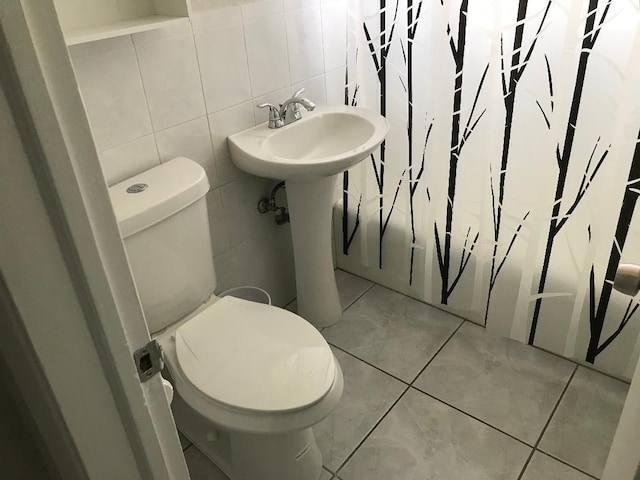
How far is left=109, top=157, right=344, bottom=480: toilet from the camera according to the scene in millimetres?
1311

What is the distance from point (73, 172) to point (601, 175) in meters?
1.51

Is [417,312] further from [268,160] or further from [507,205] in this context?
[268,160]

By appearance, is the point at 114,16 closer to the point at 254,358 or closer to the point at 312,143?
the point at 312,143

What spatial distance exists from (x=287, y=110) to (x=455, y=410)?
44.8 inches

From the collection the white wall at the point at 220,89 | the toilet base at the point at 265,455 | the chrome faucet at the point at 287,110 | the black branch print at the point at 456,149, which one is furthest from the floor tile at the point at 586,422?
the chrome faucet at the point at 287,110

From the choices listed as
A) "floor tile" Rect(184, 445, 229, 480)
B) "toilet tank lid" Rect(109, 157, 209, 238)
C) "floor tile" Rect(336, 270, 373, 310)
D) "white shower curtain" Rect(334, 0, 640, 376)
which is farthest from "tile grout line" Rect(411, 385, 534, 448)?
"toilet tank lid" Rect(109, 157, 209, 238)

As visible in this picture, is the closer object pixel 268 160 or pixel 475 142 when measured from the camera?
pixel 268 160

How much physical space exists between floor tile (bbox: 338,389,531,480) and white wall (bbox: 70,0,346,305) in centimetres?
75

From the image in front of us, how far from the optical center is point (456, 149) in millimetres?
1831

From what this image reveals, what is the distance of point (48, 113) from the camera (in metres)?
0.45

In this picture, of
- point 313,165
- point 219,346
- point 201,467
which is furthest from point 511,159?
point 201,467

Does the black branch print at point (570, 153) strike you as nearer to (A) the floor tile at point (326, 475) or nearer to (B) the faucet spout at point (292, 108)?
(B) the faucet spout at point (292, 108)

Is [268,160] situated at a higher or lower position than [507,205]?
higher

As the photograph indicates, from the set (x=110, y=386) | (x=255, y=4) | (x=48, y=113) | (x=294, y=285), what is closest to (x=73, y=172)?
(x=48, y=113)
